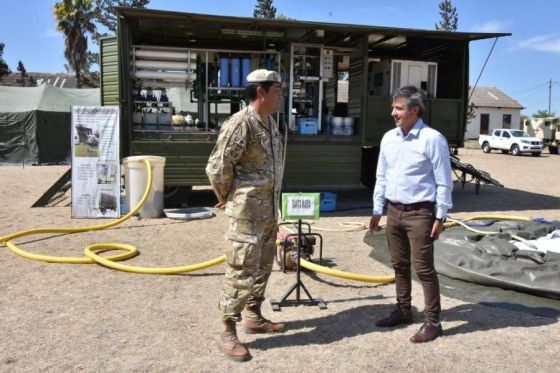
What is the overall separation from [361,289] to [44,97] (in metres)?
18.1

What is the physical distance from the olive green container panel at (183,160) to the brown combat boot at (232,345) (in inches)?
227

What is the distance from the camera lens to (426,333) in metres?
3.61

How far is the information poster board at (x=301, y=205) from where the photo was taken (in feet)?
13.1

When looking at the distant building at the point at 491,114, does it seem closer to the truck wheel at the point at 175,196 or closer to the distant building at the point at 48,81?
the distant building at the point at 48,81

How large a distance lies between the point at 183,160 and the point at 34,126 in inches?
484

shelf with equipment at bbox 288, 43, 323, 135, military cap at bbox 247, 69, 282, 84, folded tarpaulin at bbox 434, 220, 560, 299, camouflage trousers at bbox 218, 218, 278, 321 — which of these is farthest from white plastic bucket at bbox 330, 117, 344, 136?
camouflage trousers at bbox 218, 218, 278, 321

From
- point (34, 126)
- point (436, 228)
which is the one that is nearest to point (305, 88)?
point (436, 228)

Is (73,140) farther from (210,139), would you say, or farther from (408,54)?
(408,54)

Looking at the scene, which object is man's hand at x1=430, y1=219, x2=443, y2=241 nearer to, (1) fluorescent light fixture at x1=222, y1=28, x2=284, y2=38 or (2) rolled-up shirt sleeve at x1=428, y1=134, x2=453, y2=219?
(2) rolled-up shirt sleeve at x1=428, y1=134, x2=453, y2=219

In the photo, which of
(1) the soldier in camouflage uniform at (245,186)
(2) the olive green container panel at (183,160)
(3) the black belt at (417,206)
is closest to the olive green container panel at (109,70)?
(2) the olive green container panel at (183,160)

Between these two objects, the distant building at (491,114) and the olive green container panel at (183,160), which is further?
the distant building at (491,114)

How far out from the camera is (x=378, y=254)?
6156 millimetres

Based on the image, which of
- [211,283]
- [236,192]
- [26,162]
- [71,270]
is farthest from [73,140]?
[26,162]

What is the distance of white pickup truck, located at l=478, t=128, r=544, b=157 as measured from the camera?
92.5 feet
